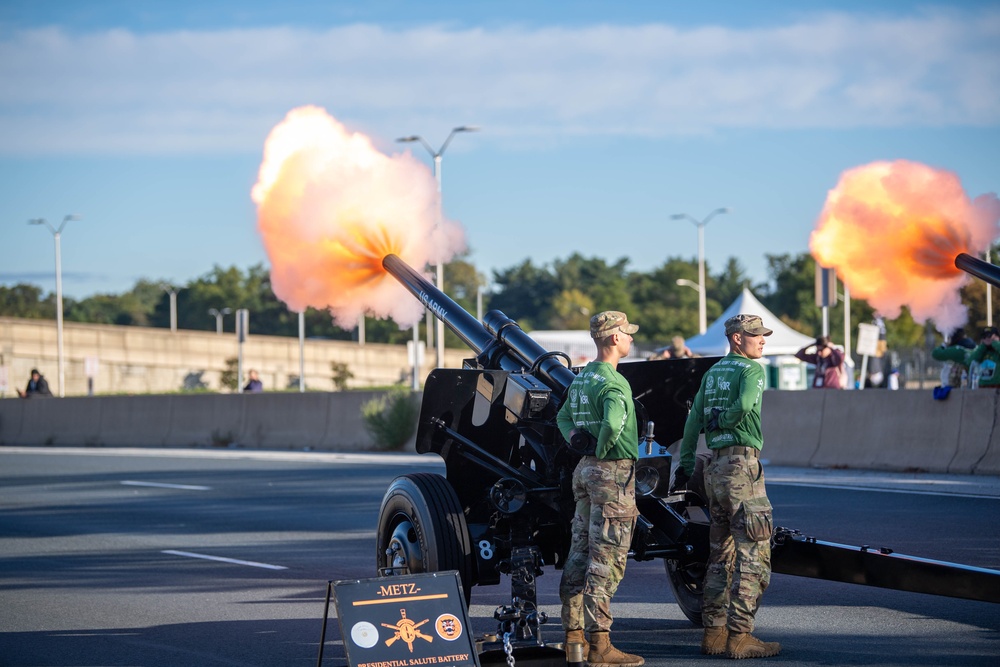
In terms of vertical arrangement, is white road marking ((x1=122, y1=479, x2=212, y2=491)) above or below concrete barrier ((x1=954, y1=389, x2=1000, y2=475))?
below

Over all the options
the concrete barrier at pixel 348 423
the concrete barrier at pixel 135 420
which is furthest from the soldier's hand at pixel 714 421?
the concrete barrier at pixel 135 420

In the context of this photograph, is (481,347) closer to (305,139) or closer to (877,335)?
(305,139)

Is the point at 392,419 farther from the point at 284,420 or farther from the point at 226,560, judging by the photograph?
the point at 226,560

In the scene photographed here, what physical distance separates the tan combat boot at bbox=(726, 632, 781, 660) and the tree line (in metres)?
61.5

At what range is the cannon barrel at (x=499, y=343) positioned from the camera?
7.73 meters

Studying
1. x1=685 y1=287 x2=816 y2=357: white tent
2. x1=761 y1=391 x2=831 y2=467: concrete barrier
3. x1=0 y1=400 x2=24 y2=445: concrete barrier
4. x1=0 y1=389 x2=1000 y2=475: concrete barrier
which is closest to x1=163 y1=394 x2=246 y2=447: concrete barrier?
x1=0 y1=389 x2=1000 y2=475: concrete barrier

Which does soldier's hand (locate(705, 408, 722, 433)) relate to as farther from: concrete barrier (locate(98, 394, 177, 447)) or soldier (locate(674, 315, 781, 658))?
concrete barrier (locate(98, 394, 177, 447))

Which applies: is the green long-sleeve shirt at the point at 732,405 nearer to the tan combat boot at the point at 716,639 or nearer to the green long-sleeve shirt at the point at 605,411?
the green long-sleeve shirt at the point at 605,411

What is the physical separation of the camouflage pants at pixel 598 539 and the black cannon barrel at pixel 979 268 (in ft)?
14.0

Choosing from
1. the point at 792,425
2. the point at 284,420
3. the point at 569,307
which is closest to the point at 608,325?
the point at 792,425

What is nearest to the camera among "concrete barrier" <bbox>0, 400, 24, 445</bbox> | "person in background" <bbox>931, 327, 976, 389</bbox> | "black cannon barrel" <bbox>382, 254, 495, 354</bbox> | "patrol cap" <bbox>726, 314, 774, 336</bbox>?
"patrol cap" <bbox>726, 314, 774, 336</bbox>

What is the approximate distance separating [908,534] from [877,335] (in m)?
14.8

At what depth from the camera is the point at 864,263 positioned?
38.3 feet

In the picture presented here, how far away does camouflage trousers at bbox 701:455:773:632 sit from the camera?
21.9 feet
